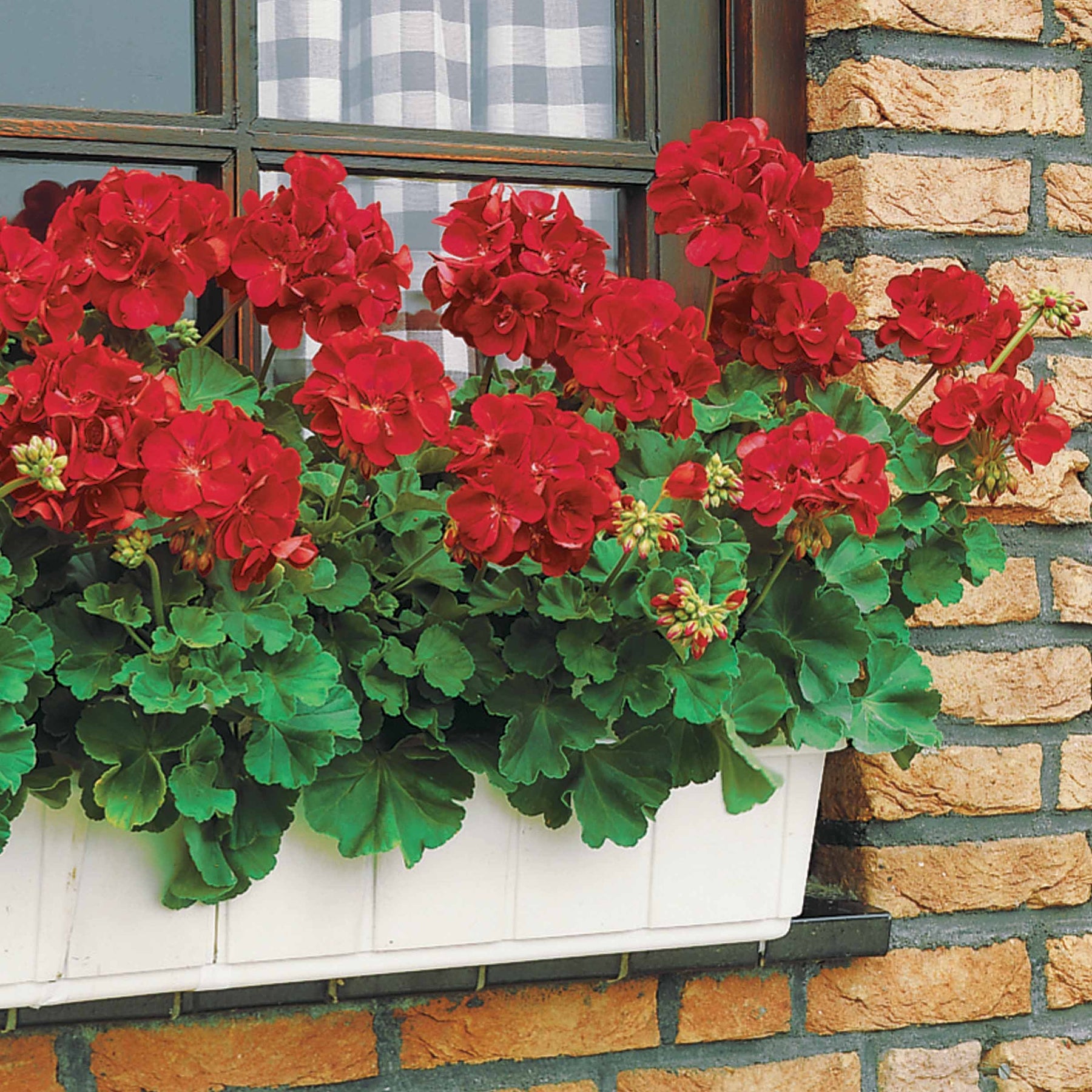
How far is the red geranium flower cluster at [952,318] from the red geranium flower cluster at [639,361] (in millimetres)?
194

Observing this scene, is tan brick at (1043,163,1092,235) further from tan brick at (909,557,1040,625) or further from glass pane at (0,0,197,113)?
glass pane at (0,0,197,113)

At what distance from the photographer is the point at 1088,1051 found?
1.27 meters

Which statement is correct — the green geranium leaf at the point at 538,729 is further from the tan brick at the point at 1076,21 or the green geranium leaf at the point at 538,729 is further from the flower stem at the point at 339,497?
the tan brick at the point at 1076,21

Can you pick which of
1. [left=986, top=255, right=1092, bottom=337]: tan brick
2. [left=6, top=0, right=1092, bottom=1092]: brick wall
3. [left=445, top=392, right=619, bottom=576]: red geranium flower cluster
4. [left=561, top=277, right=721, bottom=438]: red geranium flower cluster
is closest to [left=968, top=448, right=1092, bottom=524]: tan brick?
[left=6, top=0, right=1092, bottom=1092]: brick wall

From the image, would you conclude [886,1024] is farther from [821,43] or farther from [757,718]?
[821,43]

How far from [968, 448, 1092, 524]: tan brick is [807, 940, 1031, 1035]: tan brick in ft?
1.21

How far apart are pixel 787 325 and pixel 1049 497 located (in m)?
0.37

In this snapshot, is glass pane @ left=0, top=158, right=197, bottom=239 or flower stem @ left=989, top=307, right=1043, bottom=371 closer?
flower stem @ left=989, top=307, right=1043, bottom=371

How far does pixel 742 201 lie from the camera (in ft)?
3.10

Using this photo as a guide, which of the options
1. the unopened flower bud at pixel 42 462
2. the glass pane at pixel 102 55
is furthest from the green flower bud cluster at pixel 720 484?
the glass pane at pixel 102 55

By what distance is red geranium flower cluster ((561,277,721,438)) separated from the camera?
0.87 meters

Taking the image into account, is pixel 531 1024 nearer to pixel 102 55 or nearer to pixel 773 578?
pixel 773 578

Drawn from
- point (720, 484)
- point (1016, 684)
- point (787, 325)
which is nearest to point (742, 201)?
point (787, 325)

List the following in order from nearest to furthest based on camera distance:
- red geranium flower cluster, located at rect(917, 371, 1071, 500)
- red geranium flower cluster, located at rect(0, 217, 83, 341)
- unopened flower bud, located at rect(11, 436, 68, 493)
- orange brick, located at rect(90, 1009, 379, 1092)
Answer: unopened flower bud, located at rect(11, 436, 68, 493) → red geranium flower cluster, located at rect(0, 217, 83, 341) → red geranium flower cluster, located at rect(917, 371, 1071, 500) → orange brick, located at rect(90, 1009, 379, 1092)
